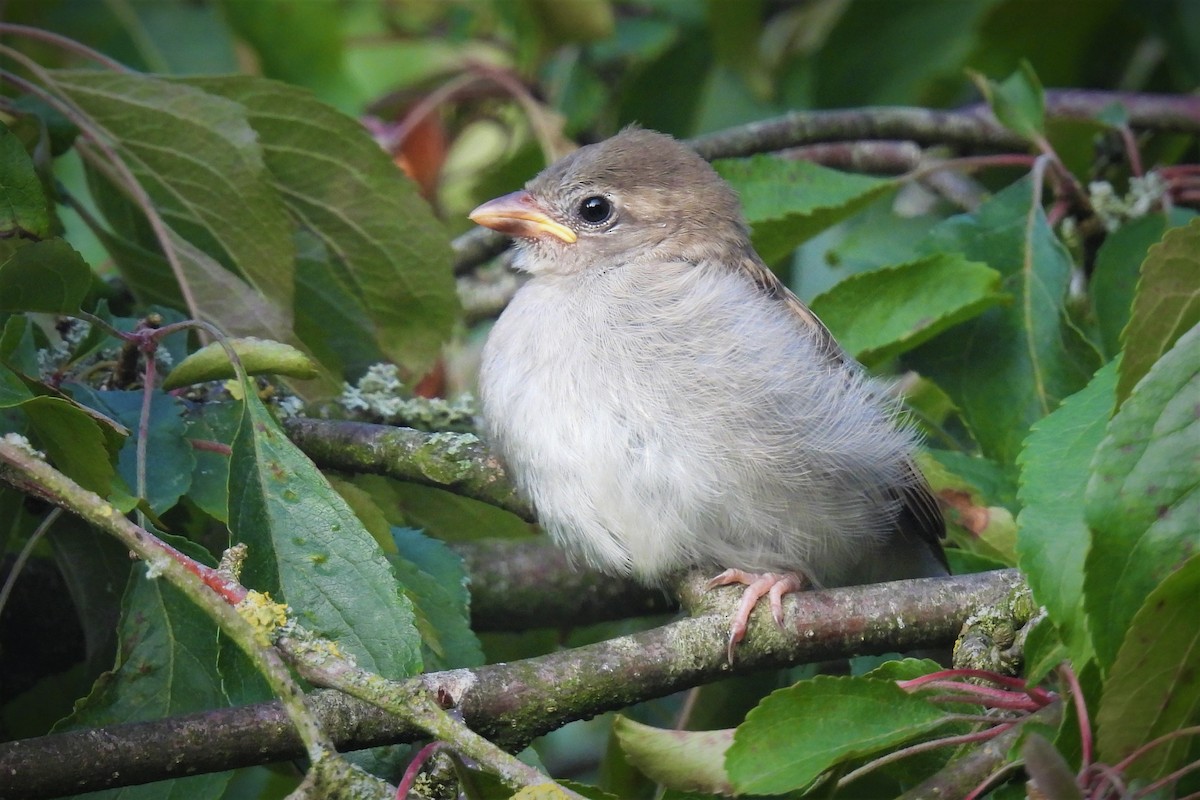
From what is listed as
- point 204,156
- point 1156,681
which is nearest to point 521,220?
point 204,156

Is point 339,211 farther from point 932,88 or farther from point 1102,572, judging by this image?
point 932,88

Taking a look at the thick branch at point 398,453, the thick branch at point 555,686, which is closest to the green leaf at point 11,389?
the thick branch at point 555,686

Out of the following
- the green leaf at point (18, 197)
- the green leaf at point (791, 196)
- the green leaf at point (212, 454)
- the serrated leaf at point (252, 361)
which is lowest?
the green leaf at point (212, 454)

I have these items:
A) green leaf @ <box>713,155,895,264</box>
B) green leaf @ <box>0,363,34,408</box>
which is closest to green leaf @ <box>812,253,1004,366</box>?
green leaf @ <box>713,155,895,264</box>

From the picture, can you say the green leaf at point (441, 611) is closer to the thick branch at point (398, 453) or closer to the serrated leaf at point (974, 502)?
the thick branch at point (398, 453)

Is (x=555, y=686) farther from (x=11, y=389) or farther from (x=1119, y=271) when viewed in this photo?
(x=1119, y=271)

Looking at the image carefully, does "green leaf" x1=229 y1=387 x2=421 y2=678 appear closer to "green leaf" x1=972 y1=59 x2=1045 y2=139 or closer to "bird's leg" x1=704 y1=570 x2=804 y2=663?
"bird's leg" x1=704 y1=570 x2=804 y2=663
